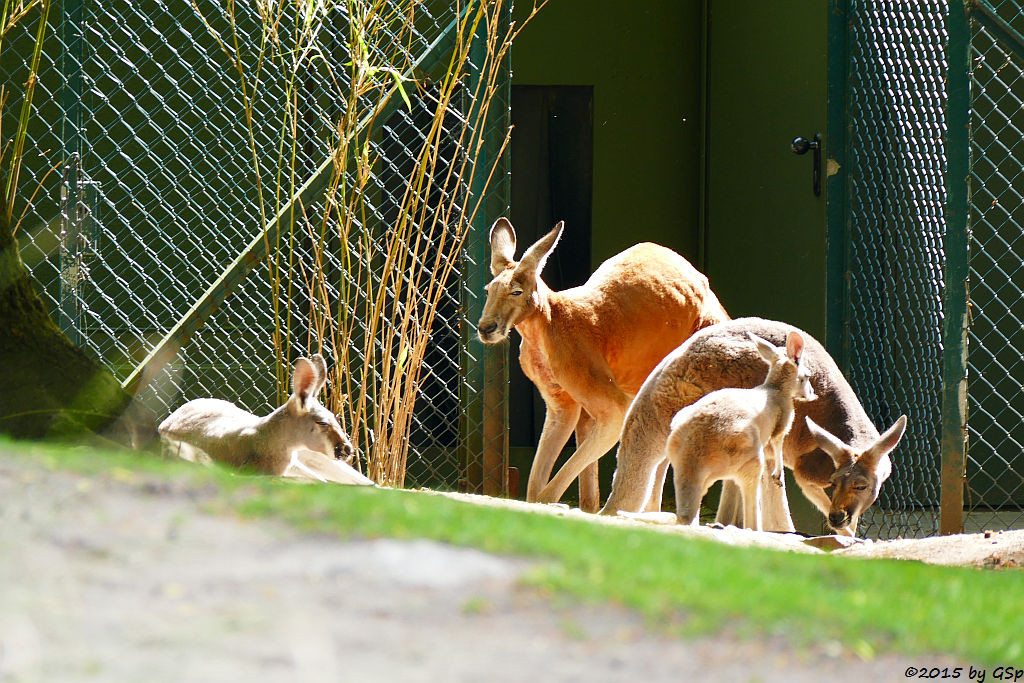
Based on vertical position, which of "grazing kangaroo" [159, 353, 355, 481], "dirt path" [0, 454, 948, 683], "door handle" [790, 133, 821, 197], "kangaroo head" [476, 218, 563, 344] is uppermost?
"door handle" [790, 133, 821, 197]

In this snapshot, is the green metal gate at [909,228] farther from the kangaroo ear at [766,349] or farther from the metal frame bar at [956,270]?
the kangaroo ear at [766,349]

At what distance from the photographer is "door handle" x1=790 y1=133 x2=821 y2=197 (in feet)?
22.7

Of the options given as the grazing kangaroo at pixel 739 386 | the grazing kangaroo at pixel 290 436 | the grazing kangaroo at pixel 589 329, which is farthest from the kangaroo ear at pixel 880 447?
the grazing kangaroo at pixel 290 436

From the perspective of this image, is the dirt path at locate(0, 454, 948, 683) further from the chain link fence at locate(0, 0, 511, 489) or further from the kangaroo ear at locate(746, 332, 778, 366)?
the chain link fence at locate(0, 0, 511, 489)

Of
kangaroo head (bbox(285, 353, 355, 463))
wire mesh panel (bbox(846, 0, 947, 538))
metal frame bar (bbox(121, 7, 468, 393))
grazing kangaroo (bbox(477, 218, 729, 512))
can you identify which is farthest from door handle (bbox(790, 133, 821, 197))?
kangaroo head (bbox(285, 353, 355, 463))

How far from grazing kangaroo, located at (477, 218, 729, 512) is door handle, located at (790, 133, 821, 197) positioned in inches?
60.3

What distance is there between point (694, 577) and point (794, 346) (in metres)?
2.52

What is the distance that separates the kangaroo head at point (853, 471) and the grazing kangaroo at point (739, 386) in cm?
7

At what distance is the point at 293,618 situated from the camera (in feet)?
5.92

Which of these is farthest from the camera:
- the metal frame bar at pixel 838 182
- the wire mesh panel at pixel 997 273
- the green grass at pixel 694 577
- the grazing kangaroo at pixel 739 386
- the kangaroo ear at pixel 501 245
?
the wire mesh panel at pixel 997 273

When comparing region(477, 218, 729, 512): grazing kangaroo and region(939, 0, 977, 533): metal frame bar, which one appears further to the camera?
region(939, 0, 977, 533): metal frame bar

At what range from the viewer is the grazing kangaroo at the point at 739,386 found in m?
4.99

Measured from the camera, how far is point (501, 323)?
5309 millimetres

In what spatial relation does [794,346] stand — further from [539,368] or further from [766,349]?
[539,368]
